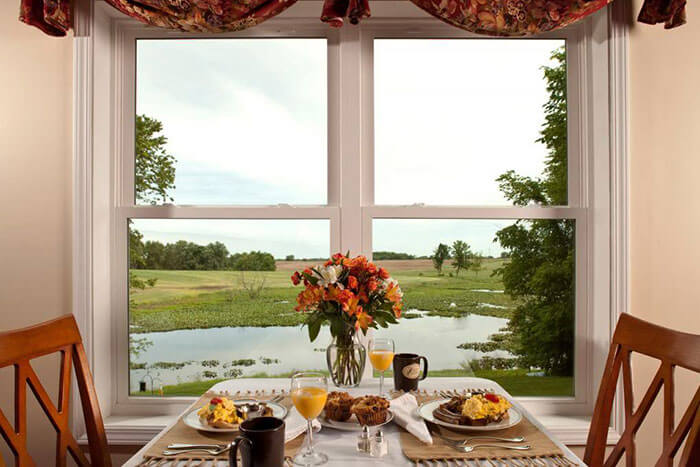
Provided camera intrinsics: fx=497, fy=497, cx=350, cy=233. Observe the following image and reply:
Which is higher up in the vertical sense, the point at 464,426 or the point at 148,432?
the point at 464,426

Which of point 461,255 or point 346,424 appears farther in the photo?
point 461,255

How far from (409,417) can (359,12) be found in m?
1.29

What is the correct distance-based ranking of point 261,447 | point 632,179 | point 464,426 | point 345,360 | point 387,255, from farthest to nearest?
point 387,255, point 632,179, point 345,360, point 464,426, point 261,447

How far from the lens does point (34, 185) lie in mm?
1726

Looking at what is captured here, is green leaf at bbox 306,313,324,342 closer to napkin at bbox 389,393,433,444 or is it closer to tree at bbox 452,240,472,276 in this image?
napkin at bbox 389,393,433,444

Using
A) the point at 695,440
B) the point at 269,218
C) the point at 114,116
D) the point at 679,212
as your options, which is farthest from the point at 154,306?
the point at 679,212

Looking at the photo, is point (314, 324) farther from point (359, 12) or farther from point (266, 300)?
point (359, 12)

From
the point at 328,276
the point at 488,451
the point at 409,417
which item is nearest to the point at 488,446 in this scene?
the point at 488,451

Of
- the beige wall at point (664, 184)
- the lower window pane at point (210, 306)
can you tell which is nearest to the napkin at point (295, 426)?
the lower window pane at point (210, 306)

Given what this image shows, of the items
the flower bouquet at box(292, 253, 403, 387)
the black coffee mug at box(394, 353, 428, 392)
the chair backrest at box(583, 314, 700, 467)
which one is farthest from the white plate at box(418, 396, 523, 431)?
the chair backrest at box(583, 314, 700, 467)

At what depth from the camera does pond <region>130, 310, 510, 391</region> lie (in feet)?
6.41

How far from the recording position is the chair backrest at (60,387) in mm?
1209

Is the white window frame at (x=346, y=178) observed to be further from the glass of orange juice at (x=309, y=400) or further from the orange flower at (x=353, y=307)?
the glass of orange juice at (x=309, y=400)

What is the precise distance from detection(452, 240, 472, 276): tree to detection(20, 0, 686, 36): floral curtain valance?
79cm
